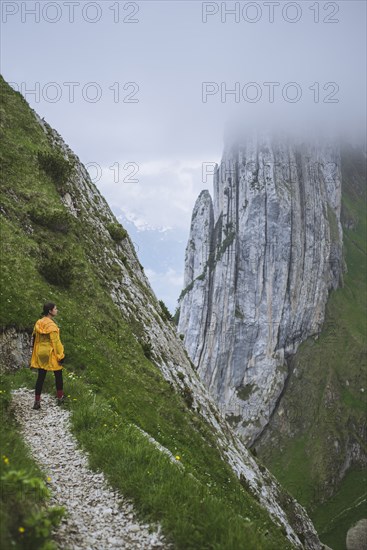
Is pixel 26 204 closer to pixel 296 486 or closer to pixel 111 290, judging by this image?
pixel 111 290

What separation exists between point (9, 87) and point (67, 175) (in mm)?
12382

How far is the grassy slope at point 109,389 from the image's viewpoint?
859cm

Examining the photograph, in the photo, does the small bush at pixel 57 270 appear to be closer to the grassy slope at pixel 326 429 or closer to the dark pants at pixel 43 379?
the dark pants at pixel 43 379

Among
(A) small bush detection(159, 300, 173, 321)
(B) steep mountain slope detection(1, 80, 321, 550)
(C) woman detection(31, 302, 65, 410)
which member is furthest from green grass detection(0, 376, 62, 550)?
(A) small bush detection(159, 300, 173, 321)

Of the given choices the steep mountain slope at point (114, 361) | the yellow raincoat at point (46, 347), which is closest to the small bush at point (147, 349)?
the steep mountain slope at point (114, 361)

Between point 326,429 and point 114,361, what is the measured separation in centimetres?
15979

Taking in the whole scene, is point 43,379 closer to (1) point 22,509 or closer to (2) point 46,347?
(2) point 46,347

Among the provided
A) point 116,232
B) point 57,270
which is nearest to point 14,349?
point 57,270

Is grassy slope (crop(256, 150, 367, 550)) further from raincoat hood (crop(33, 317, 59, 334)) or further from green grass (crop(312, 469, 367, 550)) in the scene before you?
raincoat hood (crop(33, 317, 59, 334))

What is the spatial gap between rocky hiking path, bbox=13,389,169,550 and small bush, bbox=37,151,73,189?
24.0 m

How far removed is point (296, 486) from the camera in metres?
139

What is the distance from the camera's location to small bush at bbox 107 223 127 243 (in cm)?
3678

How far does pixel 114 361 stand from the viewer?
72.8ft

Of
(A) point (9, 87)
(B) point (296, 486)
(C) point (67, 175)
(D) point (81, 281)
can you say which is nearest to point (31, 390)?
(D) point (81, 281)
